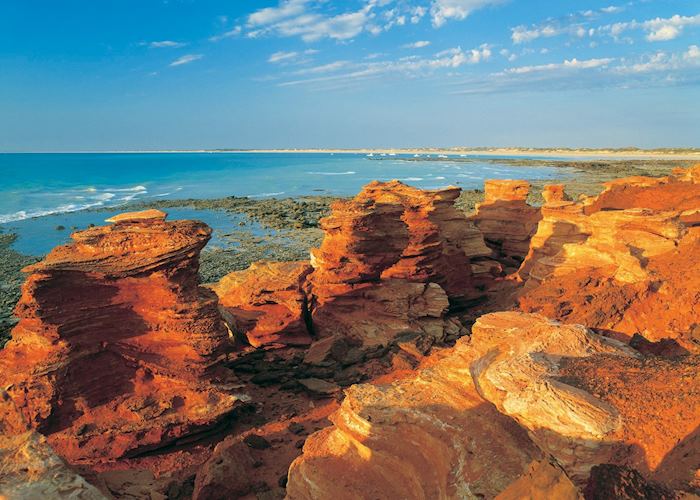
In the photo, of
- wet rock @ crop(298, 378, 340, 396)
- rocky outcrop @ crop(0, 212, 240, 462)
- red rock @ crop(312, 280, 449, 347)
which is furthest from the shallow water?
rocky outcrop @ crop(0, 212, 240, 462)

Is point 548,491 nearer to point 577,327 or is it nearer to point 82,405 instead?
point 577,327

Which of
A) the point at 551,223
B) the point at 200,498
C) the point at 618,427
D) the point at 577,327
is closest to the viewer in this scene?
the point at 618,427

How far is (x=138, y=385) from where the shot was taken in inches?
406

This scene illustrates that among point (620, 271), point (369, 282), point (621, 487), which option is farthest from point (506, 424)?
point (369, 282)

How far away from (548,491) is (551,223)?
1679cm

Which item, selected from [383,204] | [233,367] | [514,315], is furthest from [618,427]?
[383,204]

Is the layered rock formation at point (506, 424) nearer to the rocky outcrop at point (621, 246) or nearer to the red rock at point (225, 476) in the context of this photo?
the red rock at point (225, 476)

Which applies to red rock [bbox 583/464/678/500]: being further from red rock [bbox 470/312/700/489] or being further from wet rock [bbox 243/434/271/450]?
wet rock [bbox 243/434/271/450]

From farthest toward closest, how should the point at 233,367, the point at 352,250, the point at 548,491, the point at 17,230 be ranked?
the point at 17,230, the point at 352,250, the point at 233,367, the point at 548,491

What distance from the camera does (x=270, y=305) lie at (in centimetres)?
1567

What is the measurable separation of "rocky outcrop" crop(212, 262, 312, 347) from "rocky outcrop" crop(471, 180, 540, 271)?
1055 cm

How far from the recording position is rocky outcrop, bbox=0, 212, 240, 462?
9312 millimetres

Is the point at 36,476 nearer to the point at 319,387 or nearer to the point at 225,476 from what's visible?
the point at 225,476

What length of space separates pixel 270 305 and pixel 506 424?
35.6ft
